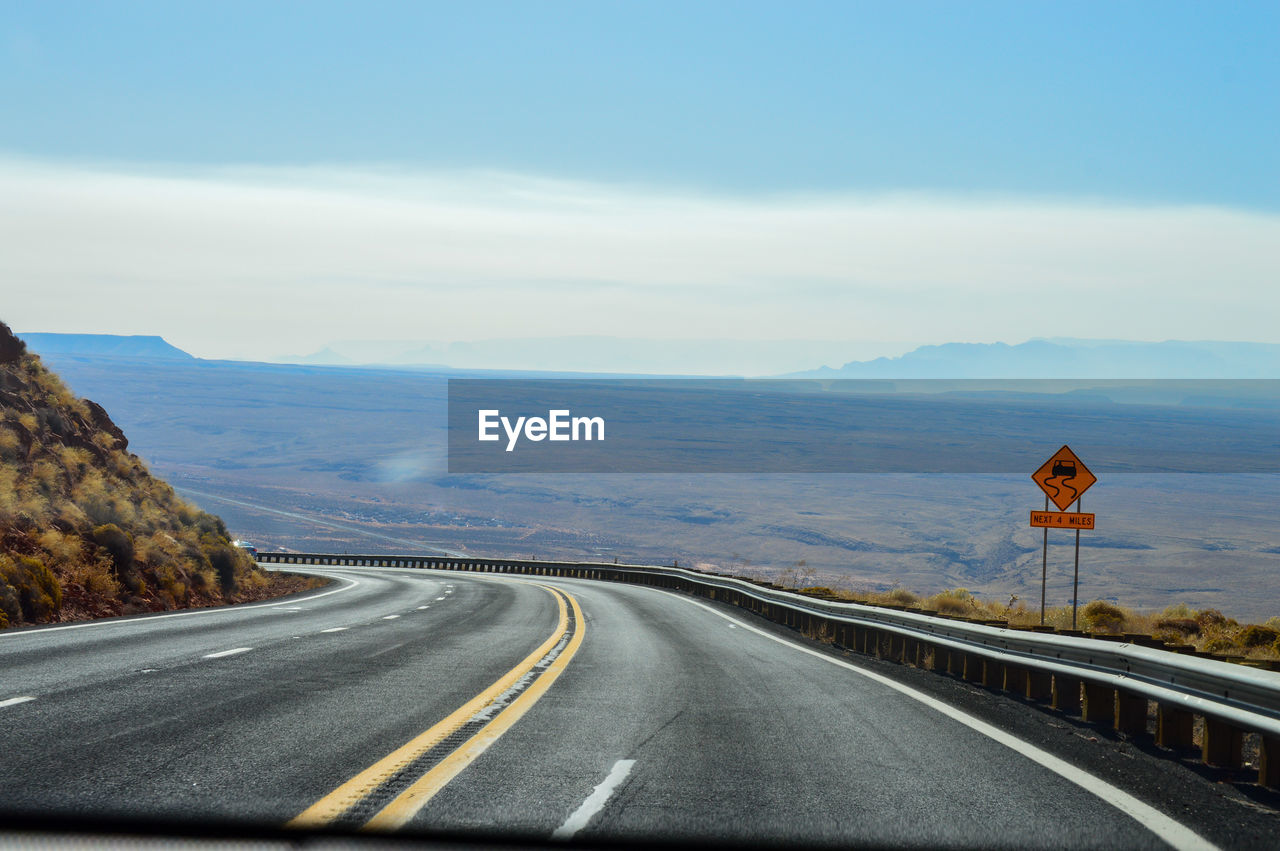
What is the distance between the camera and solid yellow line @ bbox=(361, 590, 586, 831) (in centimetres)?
541

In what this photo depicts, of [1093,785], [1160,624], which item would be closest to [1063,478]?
[1160,624]

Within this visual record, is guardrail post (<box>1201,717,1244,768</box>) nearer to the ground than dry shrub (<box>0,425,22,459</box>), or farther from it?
→ nearer to the ground

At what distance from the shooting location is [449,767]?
658cm

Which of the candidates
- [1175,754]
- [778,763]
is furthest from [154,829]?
[1175,754]

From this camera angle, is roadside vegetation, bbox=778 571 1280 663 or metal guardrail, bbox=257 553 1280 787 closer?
metal guardrail, bbox=257 553 1280 787

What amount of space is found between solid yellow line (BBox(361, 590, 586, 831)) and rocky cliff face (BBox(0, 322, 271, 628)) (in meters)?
10.1

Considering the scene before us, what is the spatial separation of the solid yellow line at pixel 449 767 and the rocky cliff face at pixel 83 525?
10092 mm

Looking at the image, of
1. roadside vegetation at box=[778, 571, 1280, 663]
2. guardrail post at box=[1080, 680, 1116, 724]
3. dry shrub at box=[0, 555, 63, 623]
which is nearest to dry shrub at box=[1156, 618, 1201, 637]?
roadside vegetation at box=[778, 571, 1280, 663]

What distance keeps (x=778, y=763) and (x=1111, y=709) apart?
4.04m

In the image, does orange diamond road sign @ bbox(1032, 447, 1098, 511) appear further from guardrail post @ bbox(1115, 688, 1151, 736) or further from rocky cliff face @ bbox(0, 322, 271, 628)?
rocky cliff face @ bbox(0, 322, 271, 628)

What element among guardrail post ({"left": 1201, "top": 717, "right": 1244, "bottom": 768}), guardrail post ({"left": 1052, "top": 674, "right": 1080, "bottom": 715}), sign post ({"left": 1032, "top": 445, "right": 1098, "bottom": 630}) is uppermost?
sign post ({"left": 1032, "top": 445, "right": 1098, "bottom": 630})

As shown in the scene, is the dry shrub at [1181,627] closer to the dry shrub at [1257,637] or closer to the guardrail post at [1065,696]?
the dry shrub at [1257,637]

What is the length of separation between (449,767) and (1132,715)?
5394 millimetres

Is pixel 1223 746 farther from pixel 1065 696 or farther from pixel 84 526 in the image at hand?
pixel 84 526
